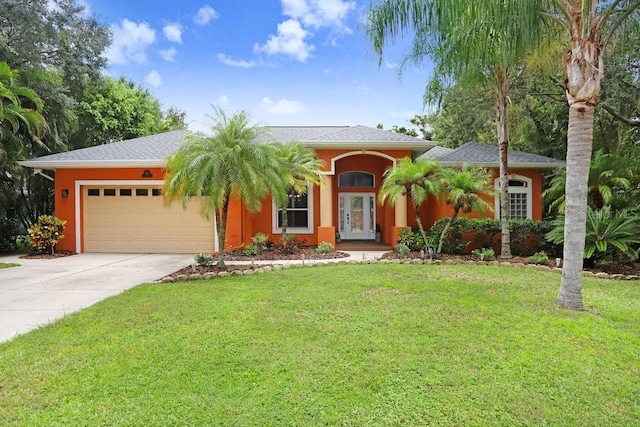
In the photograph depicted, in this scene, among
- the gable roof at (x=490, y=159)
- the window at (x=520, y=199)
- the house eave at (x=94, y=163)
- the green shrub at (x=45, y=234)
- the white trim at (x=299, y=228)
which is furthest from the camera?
the white trim at (x=299, y=228)

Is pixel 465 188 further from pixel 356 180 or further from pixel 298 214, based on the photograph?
pixel 298 214

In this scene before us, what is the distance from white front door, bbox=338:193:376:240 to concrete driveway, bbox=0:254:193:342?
6442mm

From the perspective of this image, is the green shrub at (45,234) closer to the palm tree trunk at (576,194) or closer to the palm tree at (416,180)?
the palm tree at (416,180)

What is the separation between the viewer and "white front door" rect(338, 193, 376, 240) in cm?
1598

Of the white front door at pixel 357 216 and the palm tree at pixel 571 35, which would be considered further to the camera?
the white front door at pixel 357 216

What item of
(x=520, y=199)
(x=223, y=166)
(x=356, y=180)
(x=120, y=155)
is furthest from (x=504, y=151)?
(x=120, y=155)

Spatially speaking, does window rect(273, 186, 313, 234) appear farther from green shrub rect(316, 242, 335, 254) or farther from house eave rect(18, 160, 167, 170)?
house eave rect(18, 160, 167, 170)

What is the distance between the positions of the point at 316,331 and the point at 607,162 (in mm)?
11055

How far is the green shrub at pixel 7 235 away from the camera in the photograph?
1444 centimetres

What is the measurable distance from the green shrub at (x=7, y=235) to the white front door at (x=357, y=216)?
1288cm

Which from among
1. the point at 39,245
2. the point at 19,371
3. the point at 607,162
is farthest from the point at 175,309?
the point at 607,162

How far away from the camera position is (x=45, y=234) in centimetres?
1274

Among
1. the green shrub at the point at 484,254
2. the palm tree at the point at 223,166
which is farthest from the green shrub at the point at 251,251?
the green shrub at the point at 484,254

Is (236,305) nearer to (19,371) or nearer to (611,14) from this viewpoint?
(19,371)
